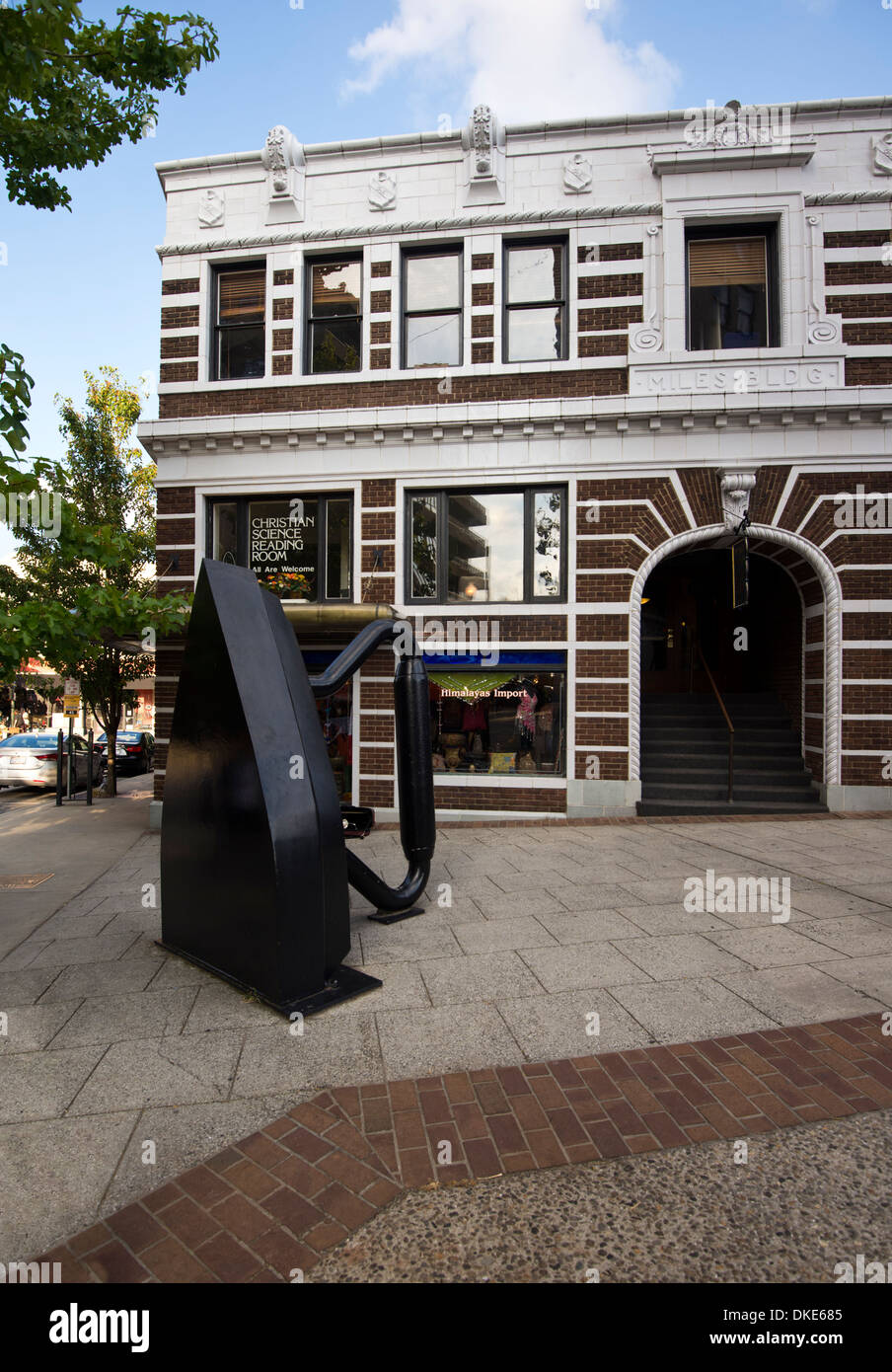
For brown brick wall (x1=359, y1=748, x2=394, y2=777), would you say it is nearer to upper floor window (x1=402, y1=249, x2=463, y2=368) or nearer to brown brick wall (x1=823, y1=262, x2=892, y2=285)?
upper floor window (x1=402, y1=249, x2=463, y2=368)

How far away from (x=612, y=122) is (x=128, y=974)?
45.2 ft

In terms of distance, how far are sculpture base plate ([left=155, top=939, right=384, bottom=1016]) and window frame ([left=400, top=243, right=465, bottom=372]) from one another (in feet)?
32.1

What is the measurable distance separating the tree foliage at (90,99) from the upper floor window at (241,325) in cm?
470

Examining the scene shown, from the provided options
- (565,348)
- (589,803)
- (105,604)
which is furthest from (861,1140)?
(565,348)

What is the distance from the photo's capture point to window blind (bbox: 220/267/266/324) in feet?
37.9

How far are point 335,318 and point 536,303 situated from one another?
345cm

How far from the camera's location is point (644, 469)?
10.5m

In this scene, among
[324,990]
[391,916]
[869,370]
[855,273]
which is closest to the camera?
[324,990]

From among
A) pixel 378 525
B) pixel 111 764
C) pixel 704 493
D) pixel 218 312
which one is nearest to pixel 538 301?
pixel 704 493

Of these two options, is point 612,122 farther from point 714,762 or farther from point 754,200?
point 714,762

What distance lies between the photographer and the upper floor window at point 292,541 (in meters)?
11.3

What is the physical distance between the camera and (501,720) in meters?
10.9
